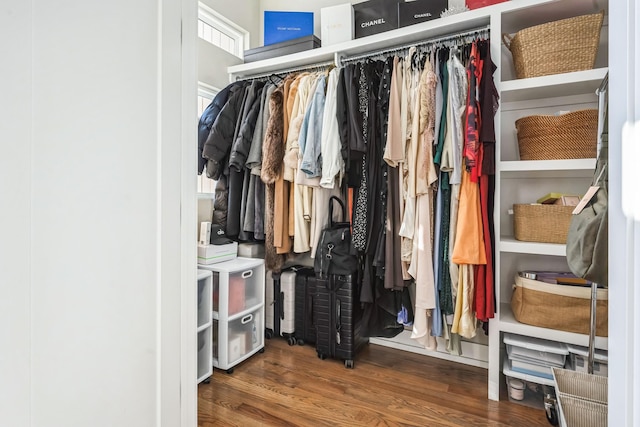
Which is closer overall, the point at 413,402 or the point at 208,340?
the point at 413,402

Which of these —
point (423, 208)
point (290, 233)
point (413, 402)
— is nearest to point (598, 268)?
point (423, 208)

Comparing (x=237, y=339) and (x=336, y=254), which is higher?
(x=336, y=254)

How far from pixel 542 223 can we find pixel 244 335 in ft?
5.83

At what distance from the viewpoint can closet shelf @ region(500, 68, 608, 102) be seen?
1618 millimetres

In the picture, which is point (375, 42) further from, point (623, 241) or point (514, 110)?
point (623, 241)

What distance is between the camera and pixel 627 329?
22.2 inches

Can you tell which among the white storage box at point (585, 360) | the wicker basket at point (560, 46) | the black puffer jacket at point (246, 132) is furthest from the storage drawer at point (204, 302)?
the wicker basket at point (560, 46)

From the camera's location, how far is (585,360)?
1.60 metres

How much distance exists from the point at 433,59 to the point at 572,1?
2.23 ft

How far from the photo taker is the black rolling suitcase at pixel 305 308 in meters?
2.33

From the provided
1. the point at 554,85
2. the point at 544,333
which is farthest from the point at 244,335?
the point at 554,85

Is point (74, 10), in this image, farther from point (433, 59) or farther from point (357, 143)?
point (433, 59)

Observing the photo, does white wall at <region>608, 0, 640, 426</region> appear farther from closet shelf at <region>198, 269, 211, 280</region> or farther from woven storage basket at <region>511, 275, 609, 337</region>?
closet shelf at <region>198, 269, 211, 280</region>

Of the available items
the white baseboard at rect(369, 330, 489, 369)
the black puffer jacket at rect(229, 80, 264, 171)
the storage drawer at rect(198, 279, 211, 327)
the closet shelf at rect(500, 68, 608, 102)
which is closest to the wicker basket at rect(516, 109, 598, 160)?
the closet shelf at rect(500, 68, 608, 102)
